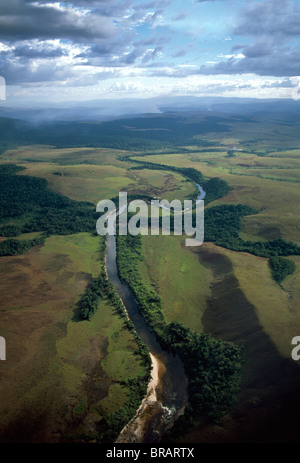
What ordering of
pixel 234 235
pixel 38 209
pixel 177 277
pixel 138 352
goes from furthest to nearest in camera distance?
1. pixel 38 209
2. pixel 234 235
3. pixel 177 277
4. pixel 138 352

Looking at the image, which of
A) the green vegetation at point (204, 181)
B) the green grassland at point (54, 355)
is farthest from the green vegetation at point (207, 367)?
the green vegetation at point (204, 181)

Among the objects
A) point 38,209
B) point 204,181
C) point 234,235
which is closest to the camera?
point 234,235

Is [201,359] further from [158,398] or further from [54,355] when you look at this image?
[54,355]

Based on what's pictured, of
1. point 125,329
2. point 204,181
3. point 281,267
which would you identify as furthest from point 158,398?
point 204,181

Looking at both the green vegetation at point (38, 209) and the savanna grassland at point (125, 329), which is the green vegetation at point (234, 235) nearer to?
the savanna grassland at point (125, 329)

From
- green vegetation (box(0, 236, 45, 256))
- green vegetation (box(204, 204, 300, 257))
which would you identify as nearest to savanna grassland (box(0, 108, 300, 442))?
green vegetation (box(0, 236, 45, 256))

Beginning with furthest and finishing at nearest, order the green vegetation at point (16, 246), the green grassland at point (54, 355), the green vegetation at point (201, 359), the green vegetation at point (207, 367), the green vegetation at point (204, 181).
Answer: the green vegetation at point (204, 181)
the green vegetation at point (16, 246)
the green vegetation at point (201, 359)
the green vegetation at point (207, 367)
the green grassland at point (54, 355)

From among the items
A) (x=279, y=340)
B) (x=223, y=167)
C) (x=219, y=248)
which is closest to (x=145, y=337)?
(x=279, y=340)
